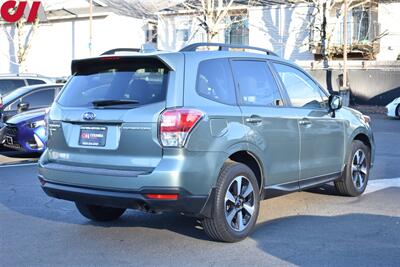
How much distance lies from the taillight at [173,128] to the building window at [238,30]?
30.1 meters

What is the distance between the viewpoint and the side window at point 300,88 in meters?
6.67

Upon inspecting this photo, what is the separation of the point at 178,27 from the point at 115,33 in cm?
470

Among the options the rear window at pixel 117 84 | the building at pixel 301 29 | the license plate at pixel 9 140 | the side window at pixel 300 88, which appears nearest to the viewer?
the rear window at pixel 117 84

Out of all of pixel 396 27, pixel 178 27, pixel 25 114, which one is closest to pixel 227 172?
pixel 25 114

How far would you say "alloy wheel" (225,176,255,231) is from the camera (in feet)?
18.5

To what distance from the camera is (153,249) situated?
553 centimetres

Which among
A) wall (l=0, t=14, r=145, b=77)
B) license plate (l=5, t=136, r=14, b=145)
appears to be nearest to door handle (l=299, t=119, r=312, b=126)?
license plate (l=5, t=136, r=14, b=145)

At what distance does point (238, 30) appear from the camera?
1407 inches

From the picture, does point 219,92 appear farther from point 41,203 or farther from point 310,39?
point 310,39

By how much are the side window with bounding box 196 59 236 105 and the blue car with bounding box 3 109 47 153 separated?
21.8 feet

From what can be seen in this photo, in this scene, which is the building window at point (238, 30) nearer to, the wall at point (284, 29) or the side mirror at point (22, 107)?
the wall at point (284, 29)

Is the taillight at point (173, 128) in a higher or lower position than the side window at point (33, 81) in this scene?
lower

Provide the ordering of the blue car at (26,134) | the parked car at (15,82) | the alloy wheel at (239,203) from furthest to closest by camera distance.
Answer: the parked car at (15,82) → the blue car at (26,134) → the alloy wheel at (239,203)

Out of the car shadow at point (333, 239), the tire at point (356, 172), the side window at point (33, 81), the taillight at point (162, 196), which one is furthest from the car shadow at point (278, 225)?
the side window at point (33, 81)
